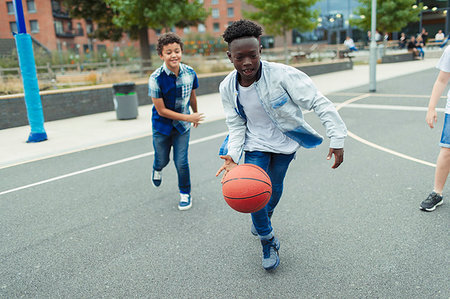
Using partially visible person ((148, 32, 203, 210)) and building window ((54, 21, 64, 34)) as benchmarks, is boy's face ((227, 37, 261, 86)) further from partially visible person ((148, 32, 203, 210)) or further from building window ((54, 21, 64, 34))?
building window ((54, 21, 64, 34))

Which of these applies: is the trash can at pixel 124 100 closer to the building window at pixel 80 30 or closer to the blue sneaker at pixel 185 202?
the blue sneaker at pixel 185 202

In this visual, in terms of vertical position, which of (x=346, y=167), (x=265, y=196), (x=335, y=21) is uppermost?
(x=335, y=21)

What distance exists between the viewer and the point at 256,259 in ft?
11.7

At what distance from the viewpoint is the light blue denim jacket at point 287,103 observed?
2.95 metres

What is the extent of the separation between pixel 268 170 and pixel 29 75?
7748mm

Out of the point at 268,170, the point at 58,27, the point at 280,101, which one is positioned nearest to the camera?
the point at 280,101

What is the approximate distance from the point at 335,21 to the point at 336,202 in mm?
55994

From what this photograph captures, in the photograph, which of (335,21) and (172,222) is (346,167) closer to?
(172,222)

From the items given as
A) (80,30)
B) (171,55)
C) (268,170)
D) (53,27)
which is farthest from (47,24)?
(268,170)

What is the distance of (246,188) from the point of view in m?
2.93

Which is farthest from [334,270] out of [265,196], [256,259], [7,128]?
[7,128]

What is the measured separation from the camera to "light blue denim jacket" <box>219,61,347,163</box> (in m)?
2.95

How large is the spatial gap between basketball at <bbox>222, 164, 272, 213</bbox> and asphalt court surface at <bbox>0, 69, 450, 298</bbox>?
2.22 feet

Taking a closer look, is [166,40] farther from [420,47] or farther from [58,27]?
[58,27]
